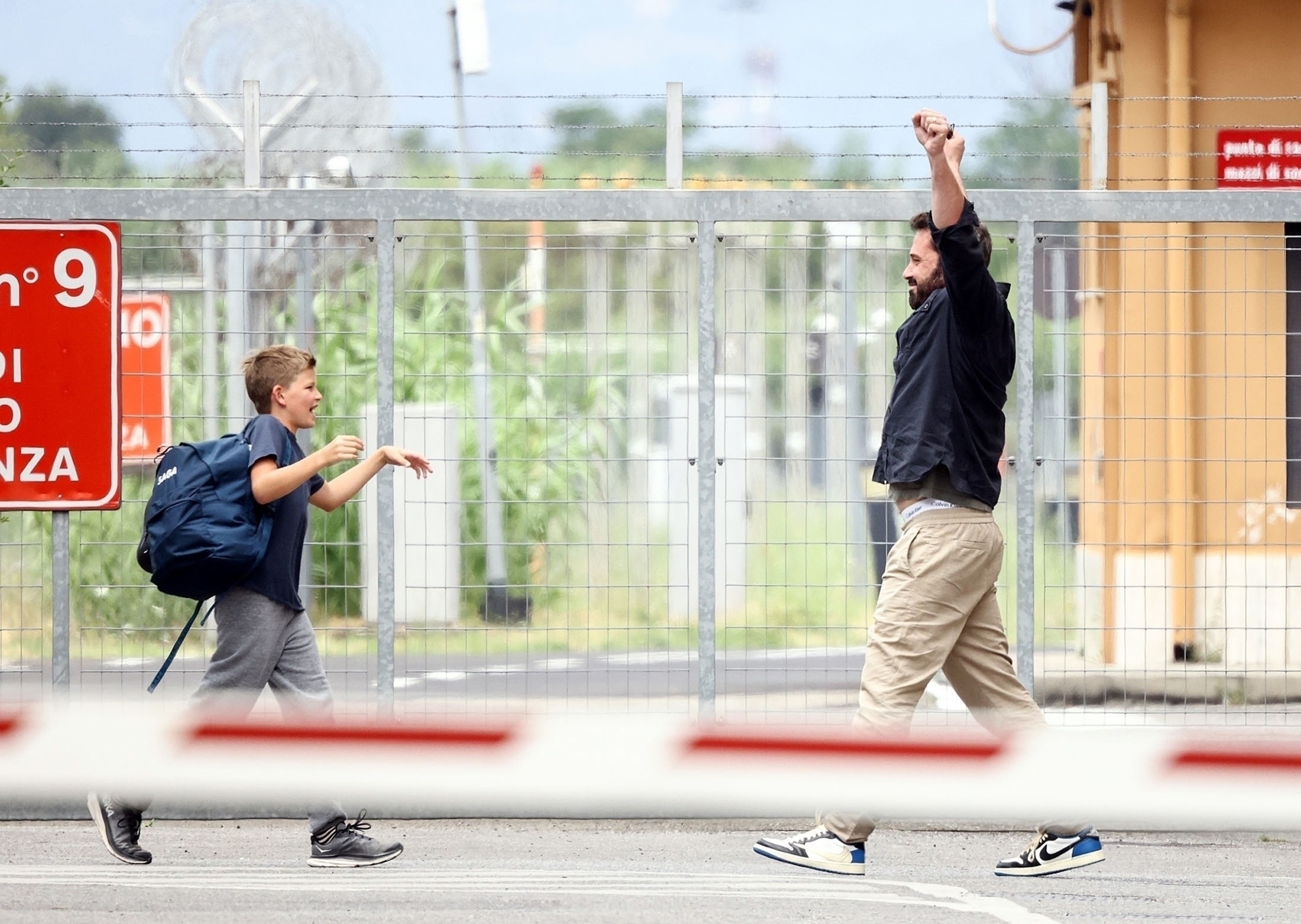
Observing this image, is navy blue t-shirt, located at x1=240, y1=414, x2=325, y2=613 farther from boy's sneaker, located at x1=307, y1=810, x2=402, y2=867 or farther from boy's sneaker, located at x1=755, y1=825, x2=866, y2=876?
boy's sneaker, located at x1=755, y1=825, x2=866, y2=876

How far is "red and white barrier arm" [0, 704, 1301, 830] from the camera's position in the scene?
3.42 metres

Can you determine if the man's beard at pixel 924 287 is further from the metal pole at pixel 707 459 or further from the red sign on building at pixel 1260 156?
the red sign on building at pixel 1260 156

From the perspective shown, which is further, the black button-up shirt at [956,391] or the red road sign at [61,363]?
the red road sign at [61,363]

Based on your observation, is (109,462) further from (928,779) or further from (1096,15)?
(1096,15)

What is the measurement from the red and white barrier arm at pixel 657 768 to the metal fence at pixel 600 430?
3.08m

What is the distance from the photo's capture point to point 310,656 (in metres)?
5.79

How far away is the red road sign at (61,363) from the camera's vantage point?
631 cm

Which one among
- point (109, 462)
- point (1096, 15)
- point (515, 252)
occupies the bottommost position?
point (109, 462)

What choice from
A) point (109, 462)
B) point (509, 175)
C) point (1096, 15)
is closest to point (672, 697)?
point (109, 462)

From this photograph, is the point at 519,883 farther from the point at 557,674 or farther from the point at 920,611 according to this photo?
the point at 920,611

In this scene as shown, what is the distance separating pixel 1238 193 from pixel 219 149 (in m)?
4.09

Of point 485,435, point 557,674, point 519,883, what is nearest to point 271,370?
point 485,435

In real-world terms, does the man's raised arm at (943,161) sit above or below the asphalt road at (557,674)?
above

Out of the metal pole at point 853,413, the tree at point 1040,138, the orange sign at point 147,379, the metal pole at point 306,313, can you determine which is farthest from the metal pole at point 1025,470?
the tree at point 1040,138
